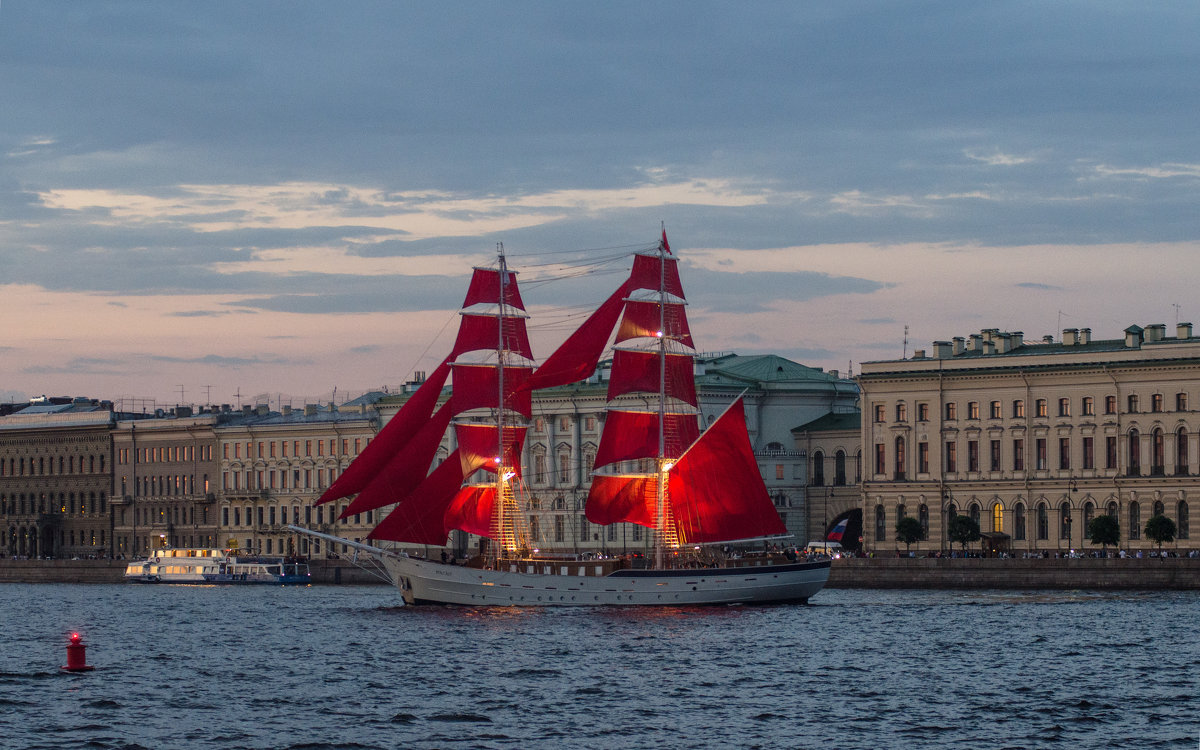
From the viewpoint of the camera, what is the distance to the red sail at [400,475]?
250 feet

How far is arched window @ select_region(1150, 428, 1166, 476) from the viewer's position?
92750 millimetres

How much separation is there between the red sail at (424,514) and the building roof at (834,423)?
3528cm

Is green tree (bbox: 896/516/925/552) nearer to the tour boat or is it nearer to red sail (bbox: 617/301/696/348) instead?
red sail (bbox: 617/301/696/348)

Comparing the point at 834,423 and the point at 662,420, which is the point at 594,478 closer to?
the point at 662,420

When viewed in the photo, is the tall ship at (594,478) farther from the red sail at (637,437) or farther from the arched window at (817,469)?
the arched window at (817,469)

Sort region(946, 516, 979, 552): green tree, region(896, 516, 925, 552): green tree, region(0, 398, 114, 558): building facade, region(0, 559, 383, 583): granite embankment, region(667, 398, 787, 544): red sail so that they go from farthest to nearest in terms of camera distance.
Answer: region(0, 398, 114, 558): building facade
region(0, 559, 383, 583): granite embankment
region(896, 516, 925, 552): green tree
region(946, 516, 979, 552): green tree
region(667, 398, 787, 544): red sail

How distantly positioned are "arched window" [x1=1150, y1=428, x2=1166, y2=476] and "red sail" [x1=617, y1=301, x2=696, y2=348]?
2147cm

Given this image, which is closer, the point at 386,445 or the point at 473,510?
the point at 386,445

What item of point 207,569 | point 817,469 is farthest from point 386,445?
point 207,569

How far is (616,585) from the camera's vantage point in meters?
76.0

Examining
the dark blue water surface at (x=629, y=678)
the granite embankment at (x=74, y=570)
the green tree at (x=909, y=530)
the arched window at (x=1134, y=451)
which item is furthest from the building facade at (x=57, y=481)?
the arched window at (x=1134, y=451)

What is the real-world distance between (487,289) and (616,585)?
11650 mm

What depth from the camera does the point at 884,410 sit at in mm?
102750

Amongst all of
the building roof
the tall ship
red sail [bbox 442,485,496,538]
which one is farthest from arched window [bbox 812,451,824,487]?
red sail [bbox 442,485,496,538]
